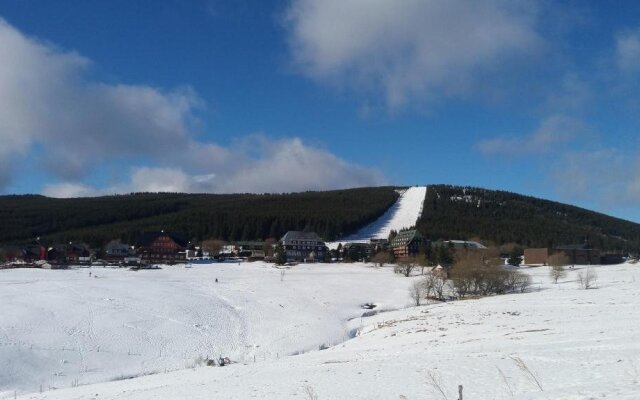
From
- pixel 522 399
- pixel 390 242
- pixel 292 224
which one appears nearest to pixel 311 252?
pixel 390 242

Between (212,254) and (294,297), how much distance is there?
7161 centimetres

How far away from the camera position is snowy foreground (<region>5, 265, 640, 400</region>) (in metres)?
13.6

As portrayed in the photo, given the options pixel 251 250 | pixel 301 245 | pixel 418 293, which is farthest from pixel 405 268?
pixel 251 250

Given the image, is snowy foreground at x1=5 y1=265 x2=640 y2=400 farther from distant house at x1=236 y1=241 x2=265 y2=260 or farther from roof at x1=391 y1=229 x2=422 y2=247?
distant house at x1=236 y1=241 x2=265 y2=260

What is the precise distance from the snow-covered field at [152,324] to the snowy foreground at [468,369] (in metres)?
6.21

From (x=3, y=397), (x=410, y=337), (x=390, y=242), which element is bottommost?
(x=3, y=397)

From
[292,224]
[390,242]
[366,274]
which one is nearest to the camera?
[366,274]

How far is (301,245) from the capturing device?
135m

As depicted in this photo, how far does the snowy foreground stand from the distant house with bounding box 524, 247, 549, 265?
78.5 metres

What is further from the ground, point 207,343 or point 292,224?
point 292,224

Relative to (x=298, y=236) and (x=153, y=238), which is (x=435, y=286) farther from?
(x=153, y=238)

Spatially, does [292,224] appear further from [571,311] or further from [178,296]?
[571,311]

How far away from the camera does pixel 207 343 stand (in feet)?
119

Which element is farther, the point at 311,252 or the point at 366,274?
the point at 311,252
